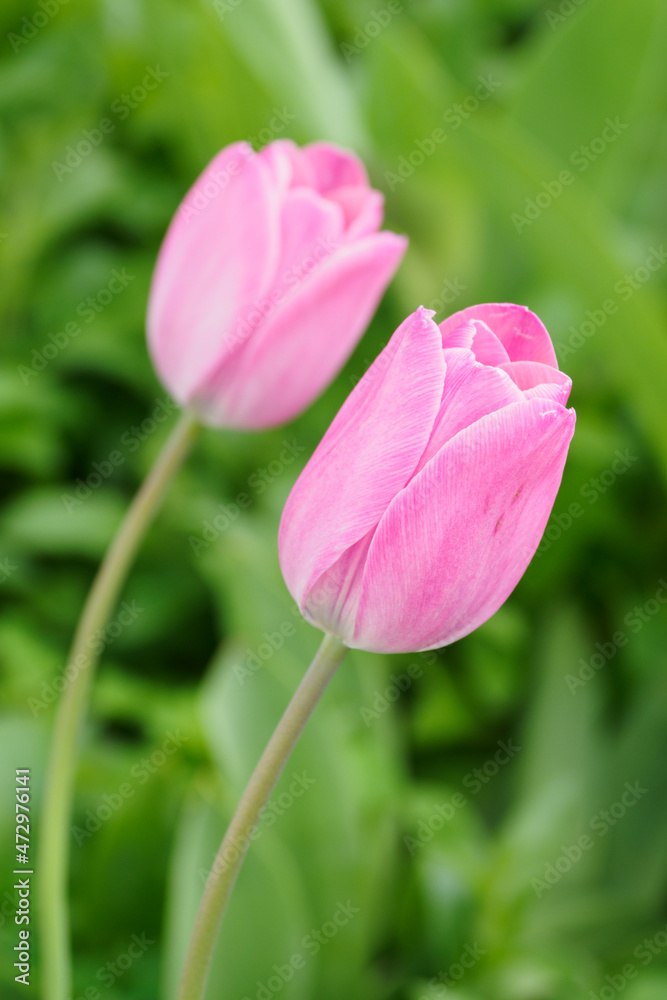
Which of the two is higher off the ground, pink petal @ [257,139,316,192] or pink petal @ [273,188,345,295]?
pink petal @ [257,139,316,192]

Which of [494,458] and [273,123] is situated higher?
[273,123]

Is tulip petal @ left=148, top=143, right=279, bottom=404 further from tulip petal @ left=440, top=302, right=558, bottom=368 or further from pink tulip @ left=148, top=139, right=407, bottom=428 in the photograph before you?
tulip petal @ left=440, top=302, right=558, bottom=368

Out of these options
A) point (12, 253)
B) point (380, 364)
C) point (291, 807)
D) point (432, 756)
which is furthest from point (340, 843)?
point (12, 253)

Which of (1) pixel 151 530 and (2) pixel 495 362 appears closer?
(2) pixel 495 362

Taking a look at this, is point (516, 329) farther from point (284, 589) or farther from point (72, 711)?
point (284, 589)

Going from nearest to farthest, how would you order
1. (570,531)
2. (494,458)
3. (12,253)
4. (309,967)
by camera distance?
(494,458), (309,967), (12,253), (570,531)

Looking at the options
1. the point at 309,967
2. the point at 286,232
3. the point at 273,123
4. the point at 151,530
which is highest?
the point at 273,123

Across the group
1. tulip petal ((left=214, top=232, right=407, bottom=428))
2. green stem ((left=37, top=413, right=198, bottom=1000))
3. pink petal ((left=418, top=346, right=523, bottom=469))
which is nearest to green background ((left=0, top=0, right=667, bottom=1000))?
green stem ((left=37, top=413, right=198, bottom=1000))

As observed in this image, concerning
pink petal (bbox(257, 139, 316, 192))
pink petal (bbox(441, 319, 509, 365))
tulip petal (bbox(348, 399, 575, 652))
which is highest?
pink petal (bbox(257, 139, 316, 192))

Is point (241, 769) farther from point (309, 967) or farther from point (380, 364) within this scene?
point (380, 364)
